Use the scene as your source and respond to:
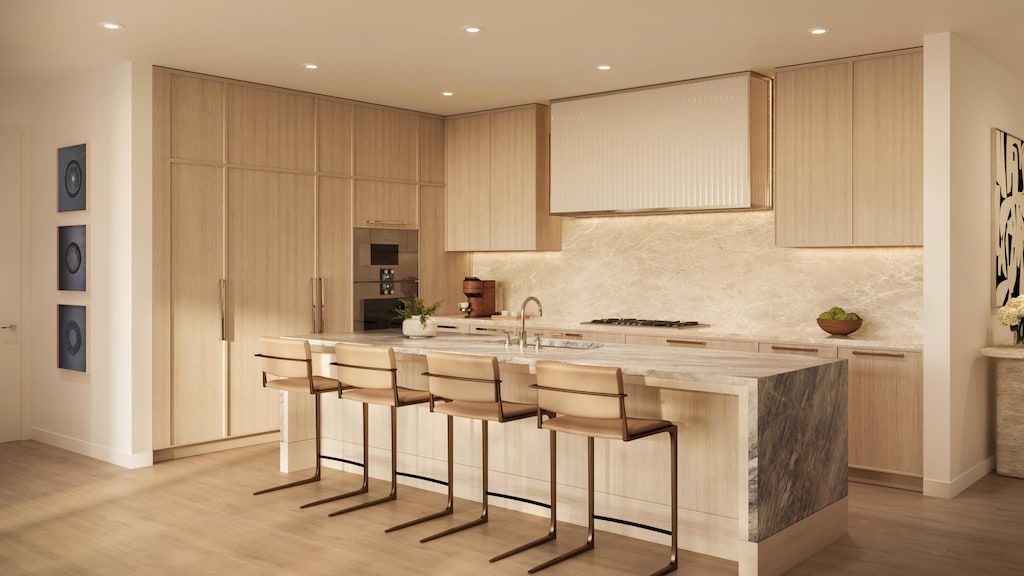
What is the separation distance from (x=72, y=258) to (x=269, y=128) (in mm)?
1740

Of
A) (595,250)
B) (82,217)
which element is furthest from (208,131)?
(595,250)

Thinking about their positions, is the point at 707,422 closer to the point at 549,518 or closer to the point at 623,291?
the point at 549,518

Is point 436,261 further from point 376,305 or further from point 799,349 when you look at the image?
point 799,349

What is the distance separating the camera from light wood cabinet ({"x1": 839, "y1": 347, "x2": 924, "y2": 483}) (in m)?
5.28

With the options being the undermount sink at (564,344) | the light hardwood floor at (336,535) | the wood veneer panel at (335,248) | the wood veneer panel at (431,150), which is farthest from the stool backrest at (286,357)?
the wood veneer panel at (431,150)

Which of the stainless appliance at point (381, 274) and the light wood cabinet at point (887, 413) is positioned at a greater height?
the stainless appliance at point (381, 274)

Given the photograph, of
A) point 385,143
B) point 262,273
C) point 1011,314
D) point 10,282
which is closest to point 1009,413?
point 1011,314

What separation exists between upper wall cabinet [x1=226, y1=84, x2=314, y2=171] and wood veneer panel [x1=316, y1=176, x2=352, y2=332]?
12.1 inches

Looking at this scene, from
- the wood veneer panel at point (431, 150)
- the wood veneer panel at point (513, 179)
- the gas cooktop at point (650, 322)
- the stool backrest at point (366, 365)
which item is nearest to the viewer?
the stool backrest at point (366, 365)

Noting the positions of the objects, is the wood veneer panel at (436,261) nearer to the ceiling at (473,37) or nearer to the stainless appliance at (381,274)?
the stainless appliance at (381,274)

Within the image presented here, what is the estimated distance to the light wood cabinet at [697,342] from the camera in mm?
5922

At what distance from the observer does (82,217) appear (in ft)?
20.8

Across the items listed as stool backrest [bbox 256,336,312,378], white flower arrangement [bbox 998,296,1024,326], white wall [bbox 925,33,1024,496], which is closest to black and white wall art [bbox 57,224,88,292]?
stool backrest [bbox 256,336,312,378]

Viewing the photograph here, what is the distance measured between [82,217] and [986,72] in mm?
6366
